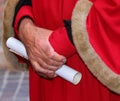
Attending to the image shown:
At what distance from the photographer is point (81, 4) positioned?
4.44 feet

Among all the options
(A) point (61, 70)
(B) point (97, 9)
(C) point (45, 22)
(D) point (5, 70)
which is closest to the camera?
(B) point (97, 9)

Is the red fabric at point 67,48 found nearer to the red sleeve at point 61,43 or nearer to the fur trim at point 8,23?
the red sleeve at point 61,43

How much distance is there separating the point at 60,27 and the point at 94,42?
164 millimetres

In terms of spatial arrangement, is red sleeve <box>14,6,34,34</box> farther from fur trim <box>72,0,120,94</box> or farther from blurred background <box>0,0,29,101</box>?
blurred background <box>0,0,29,101</box>

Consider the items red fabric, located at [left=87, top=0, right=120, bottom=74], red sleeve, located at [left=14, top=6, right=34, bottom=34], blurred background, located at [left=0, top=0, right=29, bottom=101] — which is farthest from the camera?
blurred background, located at [left=0, top=0, right=29, bottom=101]

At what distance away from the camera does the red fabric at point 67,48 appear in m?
1.30

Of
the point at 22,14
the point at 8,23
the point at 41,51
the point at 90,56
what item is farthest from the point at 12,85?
the point at 90,56

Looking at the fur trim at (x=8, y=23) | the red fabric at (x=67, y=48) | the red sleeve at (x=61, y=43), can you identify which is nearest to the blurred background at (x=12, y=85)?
the fur trim at (x=8, y=23)

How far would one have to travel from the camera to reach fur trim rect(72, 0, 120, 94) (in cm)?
132

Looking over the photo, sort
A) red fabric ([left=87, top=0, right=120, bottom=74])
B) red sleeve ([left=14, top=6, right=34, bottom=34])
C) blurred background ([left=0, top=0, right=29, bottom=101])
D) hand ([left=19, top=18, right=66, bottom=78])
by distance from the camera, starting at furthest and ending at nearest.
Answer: blurred background ([left=0, top=0, right=29, bottom=101]) → red sleeve ([left=14, top=6, right=34, bottom=34]) → hand ([left=19, top=18, right=66, bottom=78]) → red fabric ([left=87, top=0, right=120, bottom=74])

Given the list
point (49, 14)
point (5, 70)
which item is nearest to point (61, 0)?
point (49, 14)

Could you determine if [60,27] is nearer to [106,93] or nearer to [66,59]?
[66,59]

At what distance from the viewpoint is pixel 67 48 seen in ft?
4.45

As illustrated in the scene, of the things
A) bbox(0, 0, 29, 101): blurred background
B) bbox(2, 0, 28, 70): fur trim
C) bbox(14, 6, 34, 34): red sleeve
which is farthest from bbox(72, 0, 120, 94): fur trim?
bbox(0, 0, 29, 101): blurred background
